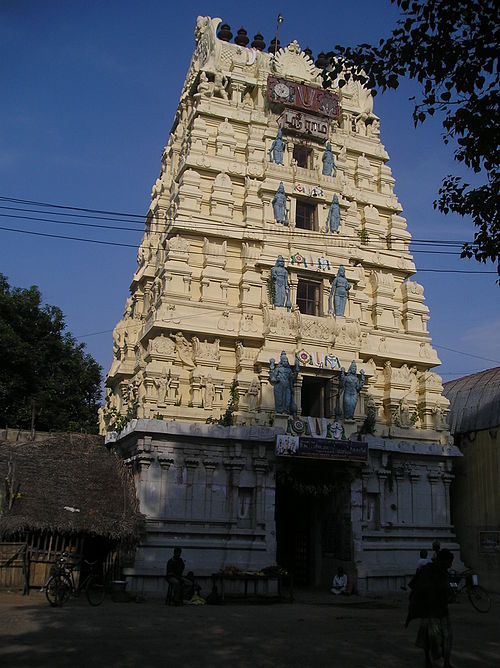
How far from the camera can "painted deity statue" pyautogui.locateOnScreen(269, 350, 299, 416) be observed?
25500mm

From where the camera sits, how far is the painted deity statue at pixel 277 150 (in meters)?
29.5

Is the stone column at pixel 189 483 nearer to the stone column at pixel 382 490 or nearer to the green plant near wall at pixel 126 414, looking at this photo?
the green plant near wall at pixel 126 414

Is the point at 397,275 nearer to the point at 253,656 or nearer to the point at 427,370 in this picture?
the point at 427,370

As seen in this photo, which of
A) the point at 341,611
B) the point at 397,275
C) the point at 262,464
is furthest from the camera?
the point at 397,275

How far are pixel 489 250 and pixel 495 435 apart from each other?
16.9 metres

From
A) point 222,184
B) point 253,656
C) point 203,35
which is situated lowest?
point 253,656

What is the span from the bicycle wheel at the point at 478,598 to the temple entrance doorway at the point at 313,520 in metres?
5.00

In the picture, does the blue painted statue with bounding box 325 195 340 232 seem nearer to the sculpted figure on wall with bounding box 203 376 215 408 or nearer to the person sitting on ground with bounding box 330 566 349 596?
the sculpted figure on wall with bounding box 203 376 215 408

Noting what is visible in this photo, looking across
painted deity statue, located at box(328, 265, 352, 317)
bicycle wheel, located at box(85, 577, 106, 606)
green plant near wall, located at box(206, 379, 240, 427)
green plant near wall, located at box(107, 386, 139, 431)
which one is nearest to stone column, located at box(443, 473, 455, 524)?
painted deity statue, located at box(328, 265, 352, 317)

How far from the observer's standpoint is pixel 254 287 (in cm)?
2727

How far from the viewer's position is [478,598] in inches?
831

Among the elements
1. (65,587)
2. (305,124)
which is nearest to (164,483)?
(65,587)

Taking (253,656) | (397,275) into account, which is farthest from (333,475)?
(253,656)

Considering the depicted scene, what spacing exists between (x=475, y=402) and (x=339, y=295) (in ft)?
26.9
